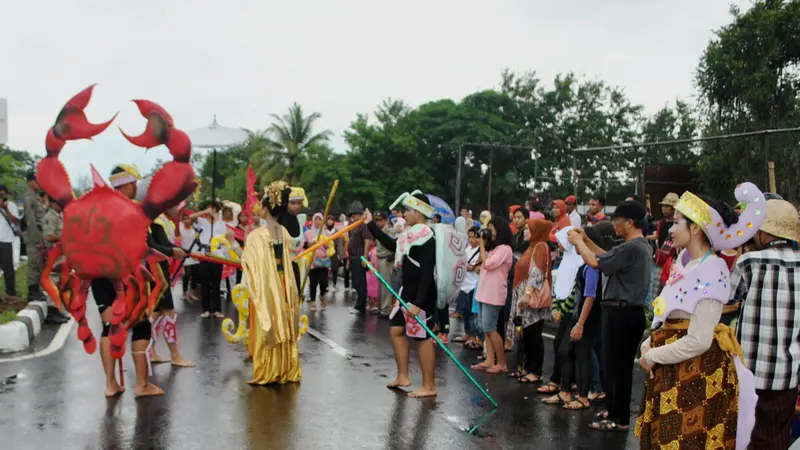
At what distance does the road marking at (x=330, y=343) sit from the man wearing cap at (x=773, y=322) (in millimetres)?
5563

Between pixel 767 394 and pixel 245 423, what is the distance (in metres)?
3.96

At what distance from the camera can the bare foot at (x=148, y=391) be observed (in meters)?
7.10

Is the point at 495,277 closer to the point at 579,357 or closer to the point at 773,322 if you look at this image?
the point at 579,357

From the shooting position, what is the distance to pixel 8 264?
477 inches

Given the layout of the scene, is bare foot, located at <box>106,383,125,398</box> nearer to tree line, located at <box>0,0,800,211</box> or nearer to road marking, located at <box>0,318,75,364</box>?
road marking, located at <box>0,318,75,364</box>

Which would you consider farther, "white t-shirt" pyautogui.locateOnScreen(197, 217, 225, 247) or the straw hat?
"white t-shirt" pyautogui.locateOnScreen(197, 217, 225, 247)

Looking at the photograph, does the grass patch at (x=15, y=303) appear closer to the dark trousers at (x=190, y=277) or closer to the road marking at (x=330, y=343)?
the dark trousers at (x=190, y=277)

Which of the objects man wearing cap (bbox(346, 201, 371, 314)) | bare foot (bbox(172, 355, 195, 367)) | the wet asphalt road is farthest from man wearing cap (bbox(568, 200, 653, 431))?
man wearing cap (bbox(346, 201, 371, 314))

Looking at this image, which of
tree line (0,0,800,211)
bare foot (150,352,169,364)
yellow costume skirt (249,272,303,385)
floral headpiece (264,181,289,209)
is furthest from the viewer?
tree line (0,0,800,211)

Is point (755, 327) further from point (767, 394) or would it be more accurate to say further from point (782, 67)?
point (782, 67)

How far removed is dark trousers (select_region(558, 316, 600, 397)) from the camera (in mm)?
7125

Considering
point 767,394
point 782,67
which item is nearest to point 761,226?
point 767,394

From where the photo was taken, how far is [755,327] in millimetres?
4711

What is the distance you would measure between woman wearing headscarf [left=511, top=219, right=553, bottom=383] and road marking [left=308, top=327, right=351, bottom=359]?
2.36 meters
